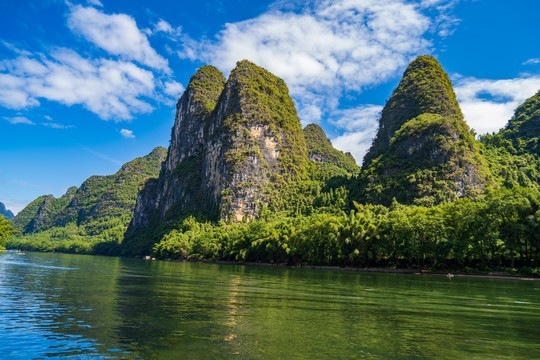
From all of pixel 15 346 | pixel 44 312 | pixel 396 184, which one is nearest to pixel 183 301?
pixel 44 312

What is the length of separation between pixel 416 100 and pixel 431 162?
52.1 meters

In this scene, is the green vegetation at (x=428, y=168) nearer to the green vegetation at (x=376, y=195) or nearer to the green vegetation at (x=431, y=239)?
the green vegetation at (x=376, y=195)

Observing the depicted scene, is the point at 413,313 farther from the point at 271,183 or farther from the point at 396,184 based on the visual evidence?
the point at 271,183

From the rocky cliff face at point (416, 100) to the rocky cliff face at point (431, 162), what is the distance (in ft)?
1.50

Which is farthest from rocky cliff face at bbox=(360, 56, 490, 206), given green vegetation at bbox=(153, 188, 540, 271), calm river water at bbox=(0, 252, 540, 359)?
calm river water at bbox=(0, 252, 540, 359)

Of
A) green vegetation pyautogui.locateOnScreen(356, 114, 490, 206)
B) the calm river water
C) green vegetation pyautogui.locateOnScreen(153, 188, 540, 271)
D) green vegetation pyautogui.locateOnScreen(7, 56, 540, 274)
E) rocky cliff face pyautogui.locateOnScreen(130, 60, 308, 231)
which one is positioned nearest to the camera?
the calm river water

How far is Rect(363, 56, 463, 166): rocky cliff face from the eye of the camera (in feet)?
482

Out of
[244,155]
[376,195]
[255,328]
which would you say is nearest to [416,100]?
[376,195]

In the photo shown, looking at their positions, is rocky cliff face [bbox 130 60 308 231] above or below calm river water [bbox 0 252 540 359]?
above

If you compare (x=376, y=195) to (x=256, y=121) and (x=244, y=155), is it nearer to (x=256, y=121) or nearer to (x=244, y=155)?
(x=244, y=155)

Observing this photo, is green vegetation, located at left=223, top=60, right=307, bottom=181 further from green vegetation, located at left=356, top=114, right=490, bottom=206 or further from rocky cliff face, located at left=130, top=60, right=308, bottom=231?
green vegetation, located at left=356, top=114, right=490, bottom=206

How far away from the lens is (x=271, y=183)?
161500 mm

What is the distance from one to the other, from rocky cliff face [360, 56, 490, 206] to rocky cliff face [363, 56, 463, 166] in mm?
456

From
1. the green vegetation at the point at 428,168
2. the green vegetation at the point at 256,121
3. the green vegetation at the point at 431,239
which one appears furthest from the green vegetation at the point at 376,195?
the green vegetation at the point at 256,121
